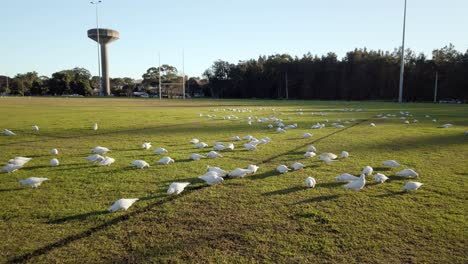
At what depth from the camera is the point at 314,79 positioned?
239 ft

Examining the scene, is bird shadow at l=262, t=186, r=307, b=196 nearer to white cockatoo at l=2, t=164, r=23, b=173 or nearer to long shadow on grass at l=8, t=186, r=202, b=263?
long shadow on grass at l=8, t=186, r=202, b=263

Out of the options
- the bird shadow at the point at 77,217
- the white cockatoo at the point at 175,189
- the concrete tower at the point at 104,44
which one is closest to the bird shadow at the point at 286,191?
the white cockatoo at the point at 175,189

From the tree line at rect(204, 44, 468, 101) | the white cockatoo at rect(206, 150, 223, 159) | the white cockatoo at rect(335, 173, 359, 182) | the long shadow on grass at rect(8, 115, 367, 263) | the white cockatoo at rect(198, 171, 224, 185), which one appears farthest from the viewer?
the tree line at rect(204, 44, 468, 101)

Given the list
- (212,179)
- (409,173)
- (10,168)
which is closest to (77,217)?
(212,179)

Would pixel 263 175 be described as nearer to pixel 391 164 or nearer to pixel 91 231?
pixel 391 164

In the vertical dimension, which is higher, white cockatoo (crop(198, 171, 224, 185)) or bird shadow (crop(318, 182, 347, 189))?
white cockatoo (crop(198, 171, 224, 185))

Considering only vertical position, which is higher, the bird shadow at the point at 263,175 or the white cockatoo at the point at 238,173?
the white cockatoo at the point at 238,173

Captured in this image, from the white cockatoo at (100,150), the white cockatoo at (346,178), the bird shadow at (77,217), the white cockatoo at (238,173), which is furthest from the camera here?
the white cockatoo at (100,150)

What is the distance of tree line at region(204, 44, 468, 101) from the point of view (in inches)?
2234

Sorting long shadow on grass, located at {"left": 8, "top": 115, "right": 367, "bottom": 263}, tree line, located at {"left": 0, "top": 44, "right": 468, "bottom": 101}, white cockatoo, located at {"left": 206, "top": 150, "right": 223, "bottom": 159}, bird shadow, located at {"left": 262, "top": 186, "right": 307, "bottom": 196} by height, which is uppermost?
tree line, located at {"left": 0, "top": 44, "right": 468, "bottom": 101}

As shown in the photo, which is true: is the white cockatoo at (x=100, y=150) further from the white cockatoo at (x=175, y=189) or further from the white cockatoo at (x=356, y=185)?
the white cockatoo at (x=356, y=185)

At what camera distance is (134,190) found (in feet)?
13.1

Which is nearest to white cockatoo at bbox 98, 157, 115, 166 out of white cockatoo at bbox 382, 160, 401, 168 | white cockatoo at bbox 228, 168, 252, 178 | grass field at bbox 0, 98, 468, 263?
grass field at bbox 0, 98, 468, 263

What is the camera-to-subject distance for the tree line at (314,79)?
5753cm
